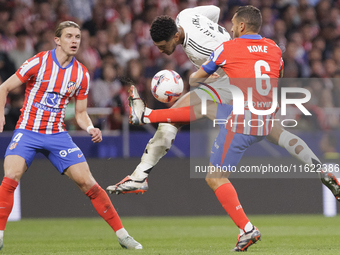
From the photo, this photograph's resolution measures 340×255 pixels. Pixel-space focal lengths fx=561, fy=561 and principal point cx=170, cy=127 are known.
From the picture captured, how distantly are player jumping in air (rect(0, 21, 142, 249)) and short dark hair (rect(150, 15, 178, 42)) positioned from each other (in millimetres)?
755

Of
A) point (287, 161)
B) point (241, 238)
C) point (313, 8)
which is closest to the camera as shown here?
point (241, 238)

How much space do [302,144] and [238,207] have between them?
90cm

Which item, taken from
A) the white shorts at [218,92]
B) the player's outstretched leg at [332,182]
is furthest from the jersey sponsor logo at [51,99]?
the player's outstretched leg at [332,182]

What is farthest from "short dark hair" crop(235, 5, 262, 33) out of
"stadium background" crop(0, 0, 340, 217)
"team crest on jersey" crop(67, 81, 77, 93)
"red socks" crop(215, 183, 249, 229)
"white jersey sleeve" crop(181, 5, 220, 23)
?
"stadium background" crop(0, 0, 340, 217)

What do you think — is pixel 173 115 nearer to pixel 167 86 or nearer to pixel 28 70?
pixel 167 86

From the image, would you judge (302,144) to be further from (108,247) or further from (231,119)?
(108,247)

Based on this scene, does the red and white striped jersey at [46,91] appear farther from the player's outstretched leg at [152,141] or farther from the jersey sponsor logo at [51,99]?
the player's outstretched leg at [152,141]

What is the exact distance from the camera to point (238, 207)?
16.6ft

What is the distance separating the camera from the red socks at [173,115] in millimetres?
5508

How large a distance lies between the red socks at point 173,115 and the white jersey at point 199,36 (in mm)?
628

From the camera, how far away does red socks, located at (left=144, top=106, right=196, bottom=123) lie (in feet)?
18.1

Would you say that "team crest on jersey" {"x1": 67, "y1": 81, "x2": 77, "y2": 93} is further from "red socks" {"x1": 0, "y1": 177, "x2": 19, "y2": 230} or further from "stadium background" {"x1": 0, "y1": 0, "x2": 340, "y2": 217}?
"stadium background" {"x1": 0, "y1": 0, "x2": 340, "y2": 217}

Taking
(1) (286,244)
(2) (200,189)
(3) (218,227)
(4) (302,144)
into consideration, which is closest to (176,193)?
(2) (200,189)

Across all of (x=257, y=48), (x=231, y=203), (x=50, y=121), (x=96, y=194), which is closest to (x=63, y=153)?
(x=50, y=121)
